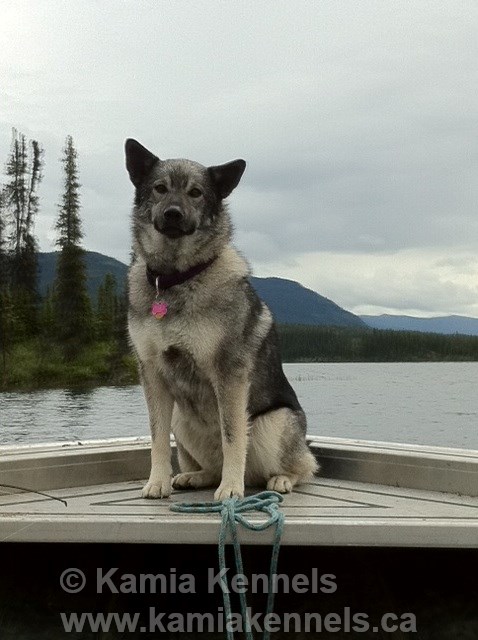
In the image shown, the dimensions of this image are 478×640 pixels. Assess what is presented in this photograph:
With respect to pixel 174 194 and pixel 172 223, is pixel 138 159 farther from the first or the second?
pixel 172 223

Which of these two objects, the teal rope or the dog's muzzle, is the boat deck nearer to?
the teal rope

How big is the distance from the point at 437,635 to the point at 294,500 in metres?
0.99

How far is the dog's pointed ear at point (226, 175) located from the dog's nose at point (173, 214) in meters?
0.35

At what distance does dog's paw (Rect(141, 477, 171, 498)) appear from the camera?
4516 mm

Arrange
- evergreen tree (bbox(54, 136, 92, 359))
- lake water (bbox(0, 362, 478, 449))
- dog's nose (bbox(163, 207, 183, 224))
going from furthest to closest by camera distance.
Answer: evergreen tree (bbox(54, 136, 92, 359)), lake water (bbox(0, 362, 478, 449)), dog's nose (bbox(163, 207, 183, 224))

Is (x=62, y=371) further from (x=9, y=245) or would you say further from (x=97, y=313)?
(x=9, y=245)

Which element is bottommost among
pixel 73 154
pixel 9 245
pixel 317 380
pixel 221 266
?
pixel 317 380

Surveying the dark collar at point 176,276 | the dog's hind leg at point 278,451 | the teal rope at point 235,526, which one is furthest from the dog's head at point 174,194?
the teal rope at point 235,526

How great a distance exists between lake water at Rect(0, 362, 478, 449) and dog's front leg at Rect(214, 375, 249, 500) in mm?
21252

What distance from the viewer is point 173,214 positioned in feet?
13.8

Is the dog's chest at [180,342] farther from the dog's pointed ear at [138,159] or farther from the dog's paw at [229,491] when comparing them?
the dog's pointed ear at [138,159]

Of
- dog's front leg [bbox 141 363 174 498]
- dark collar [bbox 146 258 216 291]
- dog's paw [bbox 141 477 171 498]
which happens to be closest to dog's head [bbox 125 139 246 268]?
dark collar [bbox 146 258 216 291]

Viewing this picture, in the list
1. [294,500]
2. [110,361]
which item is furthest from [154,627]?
[110,361]

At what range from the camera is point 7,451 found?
17.4 ft
